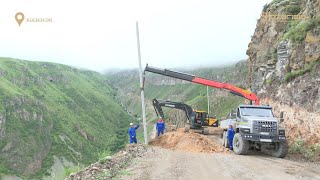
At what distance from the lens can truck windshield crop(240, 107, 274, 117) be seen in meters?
23.8

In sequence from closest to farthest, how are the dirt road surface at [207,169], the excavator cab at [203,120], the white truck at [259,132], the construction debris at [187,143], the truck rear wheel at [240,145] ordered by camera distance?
1. the dirt road surface at [207,169]
2. the white truck at [259,132]
3. the truck rear wheel at [240,145]
4. the construction debris at [187,143]
5. the excavator cab at [203,120]

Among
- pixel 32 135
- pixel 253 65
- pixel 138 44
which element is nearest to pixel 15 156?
pixel 32 135

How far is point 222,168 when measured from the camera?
1645 cm

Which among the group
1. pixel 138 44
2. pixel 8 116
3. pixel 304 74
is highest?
pixel 138 44

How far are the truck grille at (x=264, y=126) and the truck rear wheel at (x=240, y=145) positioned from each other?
94cm

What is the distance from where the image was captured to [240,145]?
22688 millimetres

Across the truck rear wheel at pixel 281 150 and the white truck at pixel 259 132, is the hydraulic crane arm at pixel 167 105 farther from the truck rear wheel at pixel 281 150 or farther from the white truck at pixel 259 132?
the truck rear wheel at pixel 281 150

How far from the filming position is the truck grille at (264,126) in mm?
22312

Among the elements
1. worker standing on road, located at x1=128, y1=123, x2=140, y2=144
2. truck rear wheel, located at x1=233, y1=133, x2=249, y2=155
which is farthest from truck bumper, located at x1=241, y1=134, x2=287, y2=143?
worker standing on road, located at x1=128, y1=123, x2=140, y2=144

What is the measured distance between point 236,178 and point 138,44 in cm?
1456

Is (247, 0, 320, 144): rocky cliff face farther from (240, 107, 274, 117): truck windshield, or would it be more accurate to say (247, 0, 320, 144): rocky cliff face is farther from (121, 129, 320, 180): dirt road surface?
(121, 129, 320, 180): dirt road surface

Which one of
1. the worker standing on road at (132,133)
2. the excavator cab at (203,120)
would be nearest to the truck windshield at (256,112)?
A: the worker standing on road at (132,133)

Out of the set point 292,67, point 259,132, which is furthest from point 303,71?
point 259,132

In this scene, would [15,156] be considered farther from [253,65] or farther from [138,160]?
[138,160]
